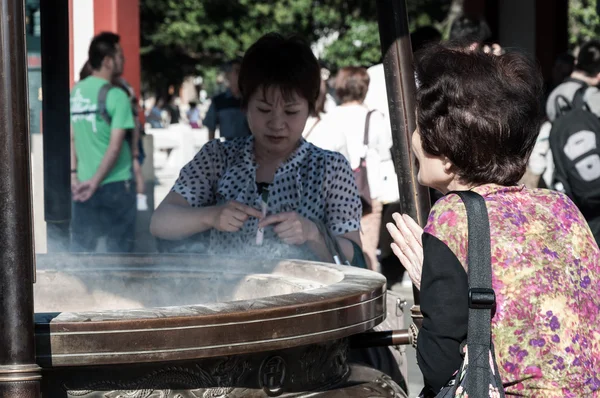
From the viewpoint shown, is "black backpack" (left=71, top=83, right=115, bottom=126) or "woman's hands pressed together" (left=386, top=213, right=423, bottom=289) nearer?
"woman's hands pressed together" (left=386, top=213, right=423, bottom=289)

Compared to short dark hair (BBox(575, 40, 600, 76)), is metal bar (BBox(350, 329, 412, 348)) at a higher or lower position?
lower

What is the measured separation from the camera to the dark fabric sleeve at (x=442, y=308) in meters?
1.84

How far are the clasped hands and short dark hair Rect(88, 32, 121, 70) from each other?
379cm

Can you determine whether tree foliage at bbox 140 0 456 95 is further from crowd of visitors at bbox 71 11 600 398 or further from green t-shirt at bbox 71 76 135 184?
green t-shirt at bbox 71 76 135 184

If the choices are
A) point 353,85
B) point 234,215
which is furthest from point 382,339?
point 353,85

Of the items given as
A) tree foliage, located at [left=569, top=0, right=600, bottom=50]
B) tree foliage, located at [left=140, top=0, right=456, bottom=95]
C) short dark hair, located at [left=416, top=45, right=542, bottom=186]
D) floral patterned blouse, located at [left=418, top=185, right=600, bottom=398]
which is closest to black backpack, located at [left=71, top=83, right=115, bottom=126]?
short dark hair, located at [left=416, top=45, right=542, bottom=186]

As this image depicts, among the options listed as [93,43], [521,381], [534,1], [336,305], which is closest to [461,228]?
Result: [521,381]

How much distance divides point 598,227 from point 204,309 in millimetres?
3596

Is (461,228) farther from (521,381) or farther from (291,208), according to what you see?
(291,208)

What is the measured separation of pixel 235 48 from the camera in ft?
111

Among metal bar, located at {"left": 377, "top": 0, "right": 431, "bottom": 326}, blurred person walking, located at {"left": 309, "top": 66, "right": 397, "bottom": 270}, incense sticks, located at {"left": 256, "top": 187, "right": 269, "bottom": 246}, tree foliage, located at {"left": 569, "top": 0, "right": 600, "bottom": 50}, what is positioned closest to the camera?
metal bar, located at {"left": 377, "top": 0, "right": 431, "bottom": 326}

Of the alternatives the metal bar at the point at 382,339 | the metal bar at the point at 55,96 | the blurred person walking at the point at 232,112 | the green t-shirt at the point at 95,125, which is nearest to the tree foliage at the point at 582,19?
the blurred person walking at the point at 232,112

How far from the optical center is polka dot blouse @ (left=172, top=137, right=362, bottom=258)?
11.3 feet

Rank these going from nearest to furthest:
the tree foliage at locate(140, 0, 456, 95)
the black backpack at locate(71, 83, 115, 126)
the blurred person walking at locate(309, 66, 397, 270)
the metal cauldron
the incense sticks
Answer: the metal cauldron, the incense sticks, the black backpack at locate(71, 83, 115, 126), the blurred person walking at locate(309, 66, 397, 270), the tree foliage at locate(140, 0, 456, 95)
